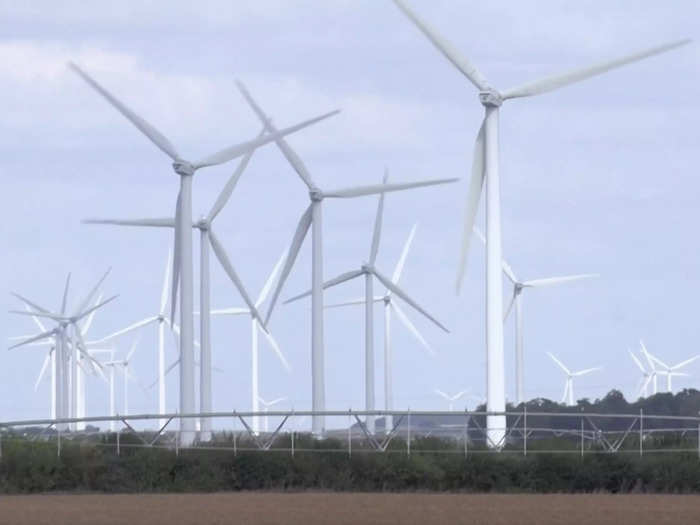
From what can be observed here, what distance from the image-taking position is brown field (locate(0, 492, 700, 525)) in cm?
5019

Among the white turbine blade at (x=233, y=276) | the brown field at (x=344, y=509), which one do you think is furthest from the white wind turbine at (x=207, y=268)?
the brown field at (x=344, y=509)

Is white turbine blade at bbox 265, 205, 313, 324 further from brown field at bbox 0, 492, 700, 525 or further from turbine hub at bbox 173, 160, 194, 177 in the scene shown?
brown field at bbox 0, 492, 700, 525

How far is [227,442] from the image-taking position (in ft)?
236

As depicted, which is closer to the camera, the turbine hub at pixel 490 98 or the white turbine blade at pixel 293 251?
the turbine hub at pixel 490 98

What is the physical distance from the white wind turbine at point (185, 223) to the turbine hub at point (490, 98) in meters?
11.3

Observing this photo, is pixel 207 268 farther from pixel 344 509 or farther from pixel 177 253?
pixel 344 509

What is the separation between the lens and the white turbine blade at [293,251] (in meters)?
90.1

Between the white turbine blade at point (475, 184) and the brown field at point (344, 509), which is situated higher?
the white turbine blade at point (475, 184)

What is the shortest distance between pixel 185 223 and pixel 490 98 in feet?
52.8

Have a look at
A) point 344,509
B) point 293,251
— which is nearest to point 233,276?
point 293,251

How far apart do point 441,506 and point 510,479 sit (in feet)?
32.5

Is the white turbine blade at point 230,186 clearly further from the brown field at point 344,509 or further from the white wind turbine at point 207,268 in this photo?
the brown field at point 344,509

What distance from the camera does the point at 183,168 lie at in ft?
289

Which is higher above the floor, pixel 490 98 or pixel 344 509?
pixel 490 98
